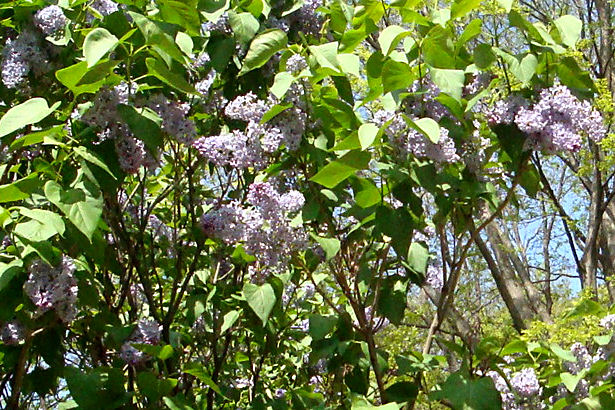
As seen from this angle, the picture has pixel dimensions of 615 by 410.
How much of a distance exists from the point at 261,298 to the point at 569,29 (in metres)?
1.00

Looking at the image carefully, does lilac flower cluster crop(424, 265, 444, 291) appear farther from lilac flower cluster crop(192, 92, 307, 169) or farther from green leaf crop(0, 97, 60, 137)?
green leaf crop(0, 97, 60, 137)

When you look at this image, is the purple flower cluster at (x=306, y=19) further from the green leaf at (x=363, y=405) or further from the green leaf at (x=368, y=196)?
the green leaf at (x=363, y=405)

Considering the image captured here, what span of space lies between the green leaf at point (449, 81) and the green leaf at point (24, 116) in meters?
0.83

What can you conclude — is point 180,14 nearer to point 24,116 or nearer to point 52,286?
point 24,116

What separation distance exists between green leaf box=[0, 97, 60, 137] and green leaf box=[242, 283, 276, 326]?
63 centimetres

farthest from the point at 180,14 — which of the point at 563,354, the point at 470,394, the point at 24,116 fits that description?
the point at 563,354

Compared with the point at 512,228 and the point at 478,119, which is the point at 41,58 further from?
the point at 512,228

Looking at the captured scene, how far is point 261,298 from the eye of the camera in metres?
1.98

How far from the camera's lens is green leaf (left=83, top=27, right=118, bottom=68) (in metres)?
1.63

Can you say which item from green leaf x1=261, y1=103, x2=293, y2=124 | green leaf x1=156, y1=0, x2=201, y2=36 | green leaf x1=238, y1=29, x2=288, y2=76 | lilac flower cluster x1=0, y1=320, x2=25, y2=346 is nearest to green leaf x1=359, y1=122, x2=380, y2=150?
green leaf x1=261, y1=103, x2=293, y2=124

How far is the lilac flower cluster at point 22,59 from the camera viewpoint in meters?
2.07

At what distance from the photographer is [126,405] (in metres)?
2.06

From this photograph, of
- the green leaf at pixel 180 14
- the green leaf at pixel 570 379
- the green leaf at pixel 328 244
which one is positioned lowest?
the green leaf at pixel 570 379

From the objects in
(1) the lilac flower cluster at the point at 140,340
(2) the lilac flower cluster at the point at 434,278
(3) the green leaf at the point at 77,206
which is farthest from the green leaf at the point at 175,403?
(2) the lilac flower cluster at the point at 434,278
